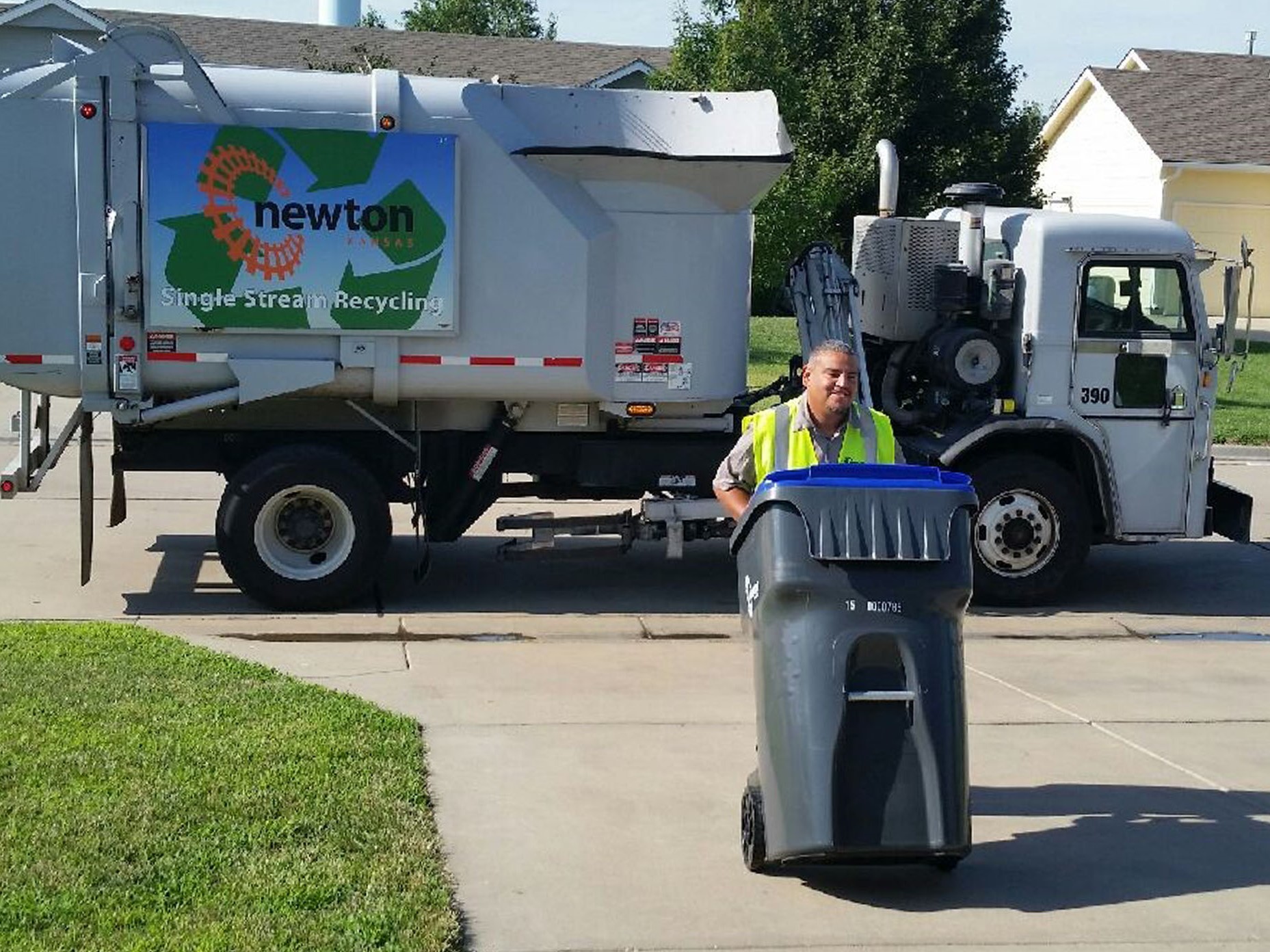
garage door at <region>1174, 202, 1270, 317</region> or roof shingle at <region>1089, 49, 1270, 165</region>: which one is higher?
roof shingle at <region>1089, 49, 1270, 165</region>

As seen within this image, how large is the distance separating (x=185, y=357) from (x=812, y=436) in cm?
497

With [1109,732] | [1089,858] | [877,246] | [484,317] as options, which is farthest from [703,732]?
[877,246]

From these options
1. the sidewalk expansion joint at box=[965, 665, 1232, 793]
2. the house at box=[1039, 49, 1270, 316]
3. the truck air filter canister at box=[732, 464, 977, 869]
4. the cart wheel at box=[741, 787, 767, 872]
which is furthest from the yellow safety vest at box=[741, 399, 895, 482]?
the house at box=[1039, 49, 1270, 316]

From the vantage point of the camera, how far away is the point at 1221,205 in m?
37.5

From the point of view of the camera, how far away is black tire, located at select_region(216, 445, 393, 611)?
1003cm

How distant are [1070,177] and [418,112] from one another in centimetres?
3546

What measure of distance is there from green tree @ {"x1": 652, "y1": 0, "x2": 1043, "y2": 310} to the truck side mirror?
18.4 m

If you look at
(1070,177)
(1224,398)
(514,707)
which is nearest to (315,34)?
(1070,177)

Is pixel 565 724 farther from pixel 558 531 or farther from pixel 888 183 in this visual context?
pixel 888 183

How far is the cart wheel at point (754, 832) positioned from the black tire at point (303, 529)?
15.2ft

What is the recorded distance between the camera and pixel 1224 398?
2186 cm

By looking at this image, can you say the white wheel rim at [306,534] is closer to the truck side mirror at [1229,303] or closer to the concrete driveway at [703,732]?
the concrete driveway at [703,732]

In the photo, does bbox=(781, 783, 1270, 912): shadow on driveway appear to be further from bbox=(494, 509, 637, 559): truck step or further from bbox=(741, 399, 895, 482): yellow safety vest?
bbox=(494, 509, 637, 559): truck step

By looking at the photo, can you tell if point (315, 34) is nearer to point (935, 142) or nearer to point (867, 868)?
point (935, 142)
